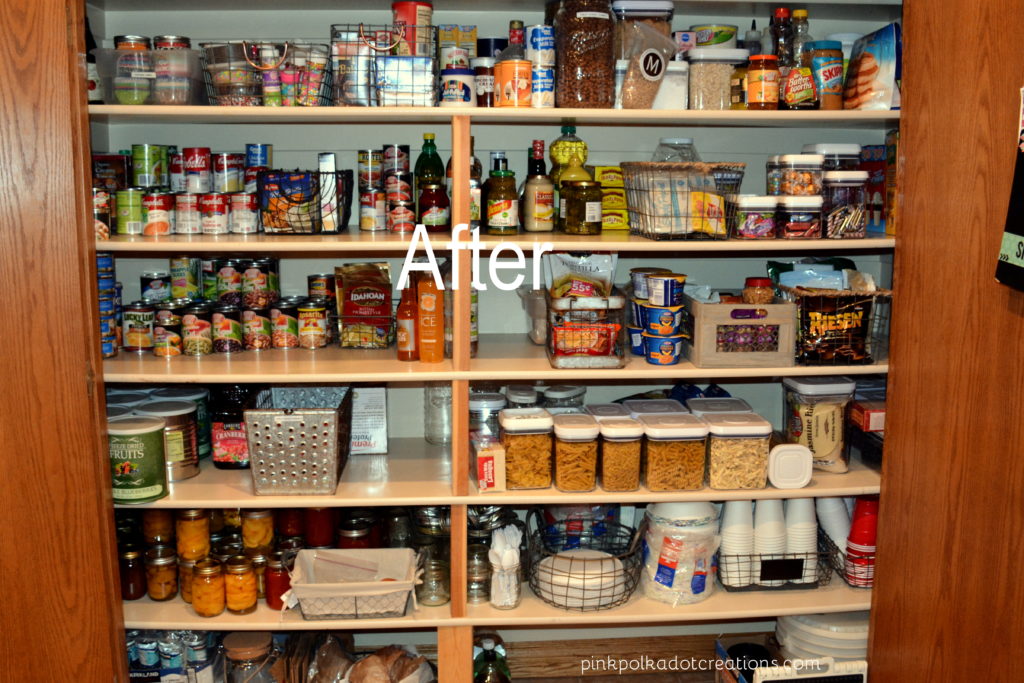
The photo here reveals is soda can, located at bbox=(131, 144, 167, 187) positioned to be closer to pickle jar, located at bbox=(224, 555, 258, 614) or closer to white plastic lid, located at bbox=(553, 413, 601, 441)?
pickle jar, located at bbox=(224, 555, 258, 614)

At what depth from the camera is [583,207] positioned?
2746mm

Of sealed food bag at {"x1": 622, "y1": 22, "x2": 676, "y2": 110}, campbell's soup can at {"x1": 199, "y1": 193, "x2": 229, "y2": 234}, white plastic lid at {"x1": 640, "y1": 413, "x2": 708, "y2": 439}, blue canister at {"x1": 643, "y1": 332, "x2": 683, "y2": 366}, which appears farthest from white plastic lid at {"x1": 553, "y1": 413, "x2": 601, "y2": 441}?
campbell's soup can at {"x1": 199, "y1": 193, "x2": 229, "y2": 234}

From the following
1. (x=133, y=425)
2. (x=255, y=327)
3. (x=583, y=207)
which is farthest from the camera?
(x=255, y=327)

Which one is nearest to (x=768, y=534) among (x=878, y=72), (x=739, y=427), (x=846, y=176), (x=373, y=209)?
(x=739, y=427)

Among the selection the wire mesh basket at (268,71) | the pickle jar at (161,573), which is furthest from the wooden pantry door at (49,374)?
the wire mesh basket at (268,71)

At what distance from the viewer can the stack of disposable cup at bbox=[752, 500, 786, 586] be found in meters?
2.86

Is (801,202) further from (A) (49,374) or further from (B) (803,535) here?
(A) (49,374)

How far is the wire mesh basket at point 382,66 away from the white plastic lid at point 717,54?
711 mm

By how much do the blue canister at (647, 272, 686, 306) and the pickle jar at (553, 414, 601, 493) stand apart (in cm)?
40

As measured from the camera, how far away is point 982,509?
2230mm

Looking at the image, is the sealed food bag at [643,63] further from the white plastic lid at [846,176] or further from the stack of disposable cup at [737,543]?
the stack of disposable cup at [737,543]

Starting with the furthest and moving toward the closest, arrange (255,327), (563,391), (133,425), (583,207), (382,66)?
1. (563,391)
2. (255,327)
3. (583,207)
4. (133,425)
5. (382,66)

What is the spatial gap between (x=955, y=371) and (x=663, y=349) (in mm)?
753

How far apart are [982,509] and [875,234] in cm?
92
